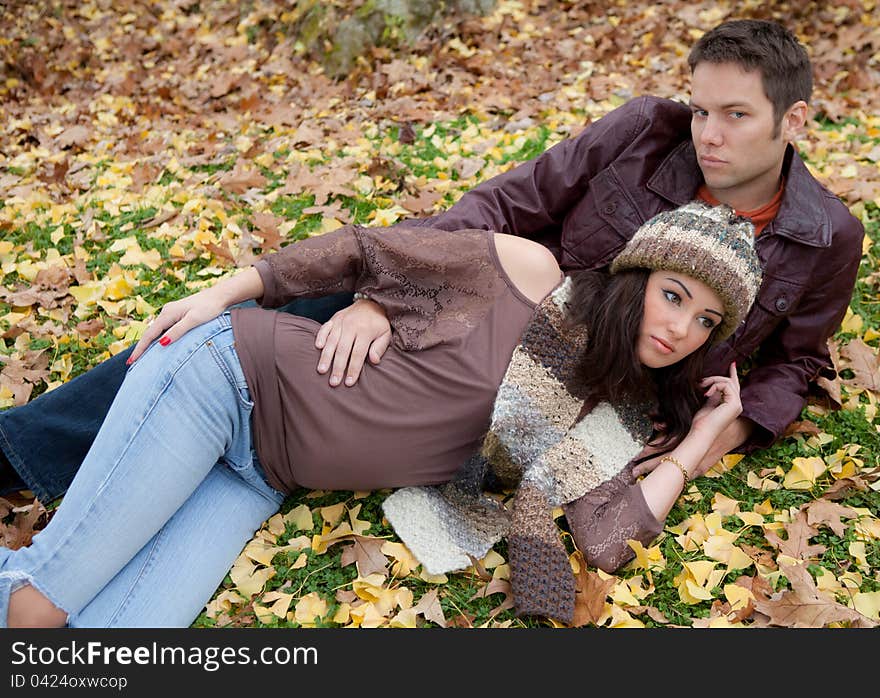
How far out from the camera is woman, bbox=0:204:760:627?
2.30 m

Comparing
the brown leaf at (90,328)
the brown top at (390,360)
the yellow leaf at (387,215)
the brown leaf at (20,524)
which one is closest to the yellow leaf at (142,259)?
the brown leaf at (90,328)

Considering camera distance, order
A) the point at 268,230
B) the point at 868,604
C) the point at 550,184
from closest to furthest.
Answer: the point at 868,604 < the point at 550,184 < the point at 268,230

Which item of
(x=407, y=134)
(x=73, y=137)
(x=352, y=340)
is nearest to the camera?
(x=352, y=340)

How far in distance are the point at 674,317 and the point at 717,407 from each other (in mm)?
567

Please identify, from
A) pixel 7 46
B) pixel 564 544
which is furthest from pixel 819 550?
pixel 7 46

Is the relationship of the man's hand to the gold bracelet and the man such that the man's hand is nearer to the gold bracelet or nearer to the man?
the man

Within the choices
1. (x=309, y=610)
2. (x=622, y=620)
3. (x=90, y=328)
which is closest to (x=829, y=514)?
(x=622, y=620)

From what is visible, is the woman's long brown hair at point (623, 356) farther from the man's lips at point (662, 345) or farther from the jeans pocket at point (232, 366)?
the jeans pocket at point (232, 366)

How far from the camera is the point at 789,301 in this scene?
292 cm

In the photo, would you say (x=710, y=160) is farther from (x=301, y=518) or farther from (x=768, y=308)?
(x=301, y=518)

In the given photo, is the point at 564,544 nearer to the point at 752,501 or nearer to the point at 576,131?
the point at 752,501

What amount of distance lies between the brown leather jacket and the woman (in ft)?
1.22

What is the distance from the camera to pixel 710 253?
2.39 m

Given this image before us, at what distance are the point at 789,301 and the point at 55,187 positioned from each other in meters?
4.18
